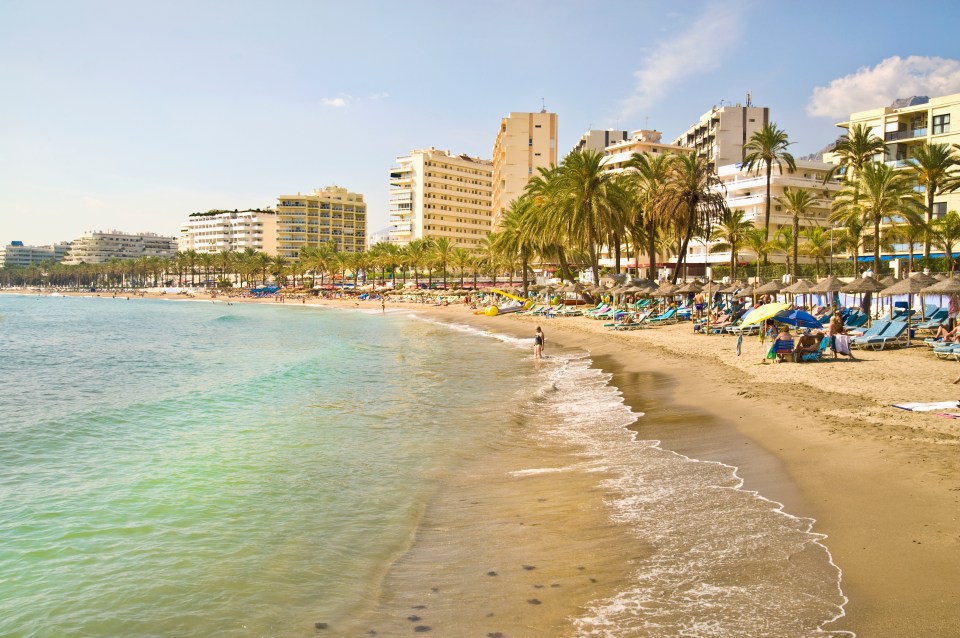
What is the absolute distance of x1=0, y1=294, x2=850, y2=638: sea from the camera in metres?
5.47

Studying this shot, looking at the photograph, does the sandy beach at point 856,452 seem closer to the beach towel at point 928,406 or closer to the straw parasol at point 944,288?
the beach towel at point 928,406

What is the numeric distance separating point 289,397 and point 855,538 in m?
15.4

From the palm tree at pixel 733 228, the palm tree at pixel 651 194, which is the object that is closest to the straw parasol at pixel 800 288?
the palm tree at pixel 651 194

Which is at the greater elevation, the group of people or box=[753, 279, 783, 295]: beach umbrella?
box=[753, 279, 783, 295]: beach umbrella

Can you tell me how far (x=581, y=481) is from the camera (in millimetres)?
9047

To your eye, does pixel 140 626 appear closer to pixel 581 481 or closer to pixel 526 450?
pixel 581 481

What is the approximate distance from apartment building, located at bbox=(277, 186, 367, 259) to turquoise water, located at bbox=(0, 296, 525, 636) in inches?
5605

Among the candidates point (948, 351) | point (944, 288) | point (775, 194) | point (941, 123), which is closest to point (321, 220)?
point (775, 194)

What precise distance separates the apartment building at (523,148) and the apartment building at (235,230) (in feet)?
286

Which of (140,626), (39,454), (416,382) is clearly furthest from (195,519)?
(416,382)

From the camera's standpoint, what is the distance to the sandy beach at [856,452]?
195 inches

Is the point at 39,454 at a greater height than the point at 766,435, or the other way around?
the point at 766,435

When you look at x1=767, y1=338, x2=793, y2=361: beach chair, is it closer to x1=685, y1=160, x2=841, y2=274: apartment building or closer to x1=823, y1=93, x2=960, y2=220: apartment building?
x1=823, y1=93, x2=960, y2=220: apartment building

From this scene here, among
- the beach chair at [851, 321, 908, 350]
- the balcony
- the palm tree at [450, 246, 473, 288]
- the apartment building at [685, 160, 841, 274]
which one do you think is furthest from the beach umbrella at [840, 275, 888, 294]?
the palm tree at [450, 246, 473, 288]
